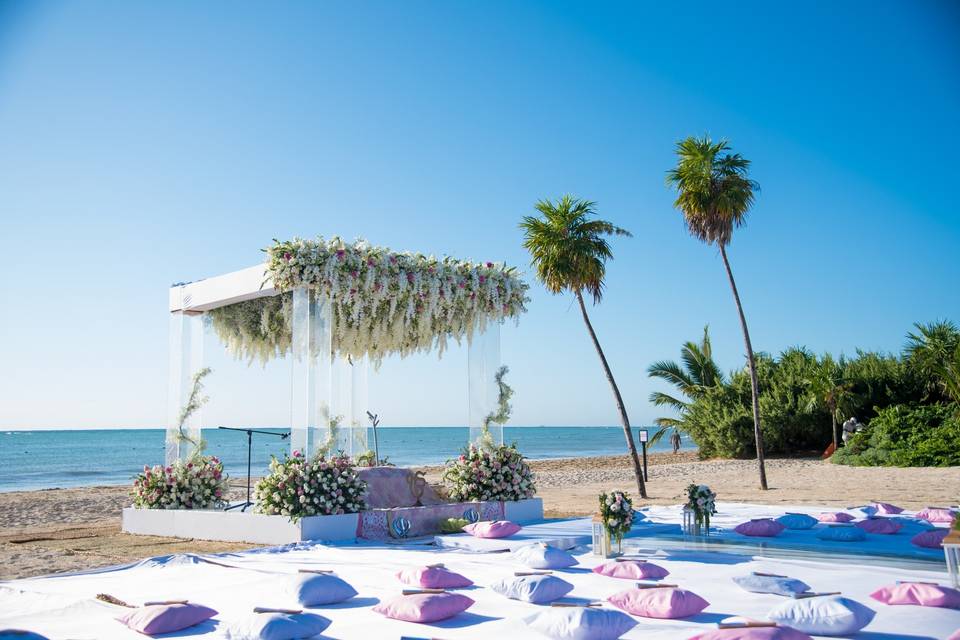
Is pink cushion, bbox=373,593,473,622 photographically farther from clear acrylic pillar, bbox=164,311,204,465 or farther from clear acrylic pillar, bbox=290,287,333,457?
clear acrylic pillar, bbox=164,311,204,465

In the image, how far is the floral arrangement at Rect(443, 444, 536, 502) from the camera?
10.5 meters

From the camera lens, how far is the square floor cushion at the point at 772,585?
528 centimetres

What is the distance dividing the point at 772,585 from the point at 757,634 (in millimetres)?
1782

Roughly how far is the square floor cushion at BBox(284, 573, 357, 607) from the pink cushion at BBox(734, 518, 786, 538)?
4.60 m

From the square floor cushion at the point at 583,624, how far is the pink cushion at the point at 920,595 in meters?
1.82

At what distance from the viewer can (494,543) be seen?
8.10 metres

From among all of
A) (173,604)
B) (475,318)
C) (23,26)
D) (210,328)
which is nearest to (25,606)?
(173,604)

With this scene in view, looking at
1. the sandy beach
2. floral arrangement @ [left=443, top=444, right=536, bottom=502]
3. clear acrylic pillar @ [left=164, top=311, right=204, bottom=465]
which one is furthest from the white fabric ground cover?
clear acrylic pillar @ [left=164, top=311, right=204, bottom=465]

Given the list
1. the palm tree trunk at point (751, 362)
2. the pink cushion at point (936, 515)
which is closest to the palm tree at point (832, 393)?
the palm tree trunk at point (751, 362)

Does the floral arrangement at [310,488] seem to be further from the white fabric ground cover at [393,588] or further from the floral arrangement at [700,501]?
the floral arrangement at [700,501]

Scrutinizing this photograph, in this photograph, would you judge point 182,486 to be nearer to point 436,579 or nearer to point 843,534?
point 436,579

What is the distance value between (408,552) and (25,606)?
3.50 meters

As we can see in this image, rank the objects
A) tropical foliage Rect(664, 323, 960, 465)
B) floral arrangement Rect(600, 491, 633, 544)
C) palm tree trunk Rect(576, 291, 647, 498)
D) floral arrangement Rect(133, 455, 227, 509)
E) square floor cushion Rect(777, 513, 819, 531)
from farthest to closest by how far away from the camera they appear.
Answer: tropical foliage Rect(664, 323, 960, 465) → palm tree trunk Rect(576, 291, 647, 498) → floral arrangement Rect(133, 455, 227, 509) → square floor cushion Rect(777, 513, 819, 531) → floral arrangement Rect(600, 491, 633, 544)

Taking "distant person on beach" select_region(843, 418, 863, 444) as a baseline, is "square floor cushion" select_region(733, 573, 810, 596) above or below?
below
